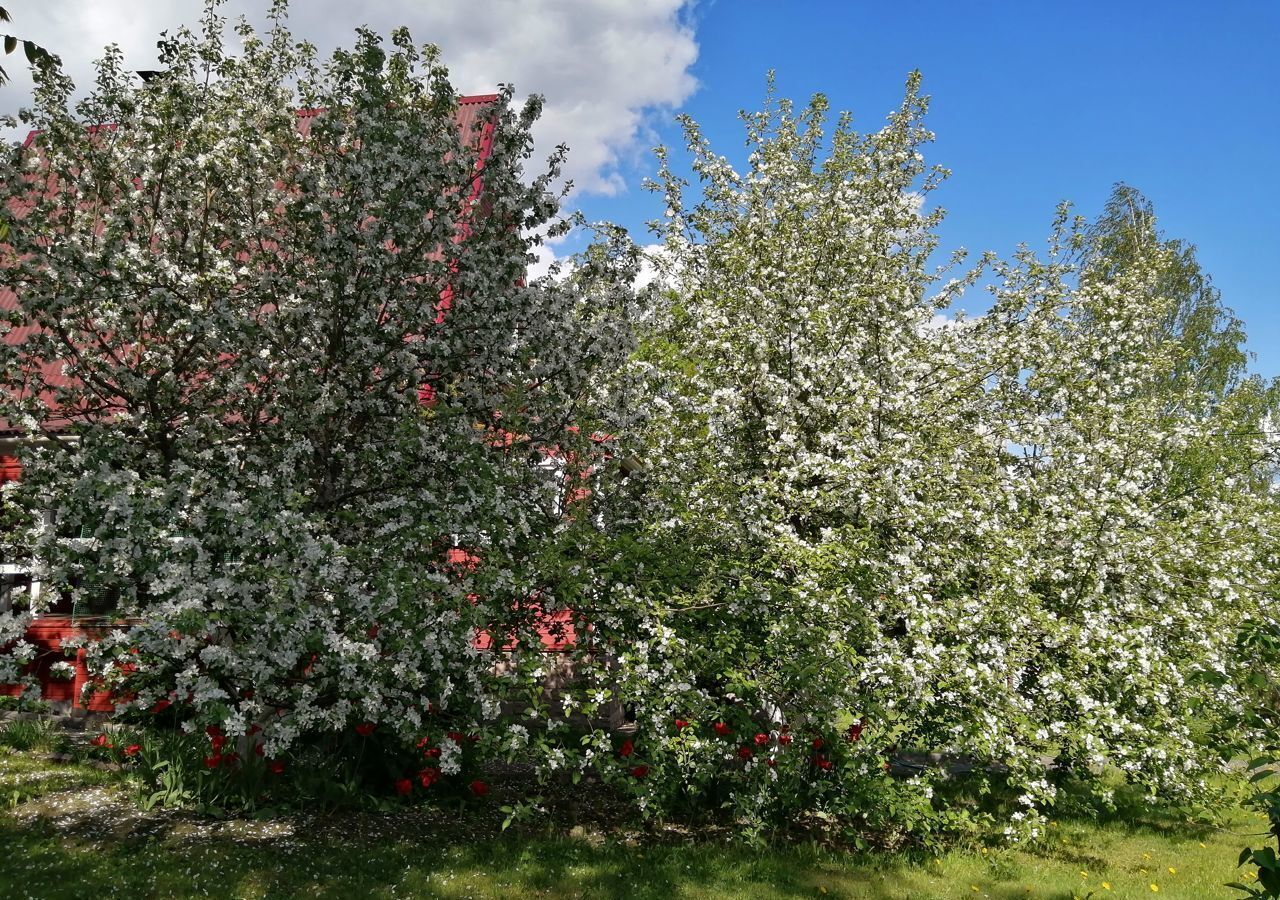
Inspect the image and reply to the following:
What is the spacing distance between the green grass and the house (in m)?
1.06

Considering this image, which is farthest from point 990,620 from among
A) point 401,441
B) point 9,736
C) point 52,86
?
point 9,736

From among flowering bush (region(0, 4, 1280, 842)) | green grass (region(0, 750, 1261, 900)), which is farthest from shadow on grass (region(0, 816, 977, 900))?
flowering bush (region(0, 4, 1280, 842))

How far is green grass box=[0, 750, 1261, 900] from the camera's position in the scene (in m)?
5.79

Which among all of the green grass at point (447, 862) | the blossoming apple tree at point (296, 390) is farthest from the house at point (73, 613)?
the green grass at point (447, 862)

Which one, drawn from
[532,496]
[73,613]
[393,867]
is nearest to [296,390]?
[532,496]

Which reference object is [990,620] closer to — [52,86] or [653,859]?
[653,859]

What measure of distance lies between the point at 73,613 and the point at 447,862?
5672mm

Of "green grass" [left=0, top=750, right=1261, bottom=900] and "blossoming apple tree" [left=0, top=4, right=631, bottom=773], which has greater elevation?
"blossoming apple tree" [left=0, top=4, right=631, bottom=773]

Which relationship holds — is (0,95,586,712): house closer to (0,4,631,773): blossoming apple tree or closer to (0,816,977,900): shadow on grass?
(0,4,631,773): blossoming apple tree

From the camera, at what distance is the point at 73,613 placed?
9.12 metres

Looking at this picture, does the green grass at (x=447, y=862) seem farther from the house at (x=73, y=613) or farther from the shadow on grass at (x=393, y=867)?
the house at (x=73, y=613)

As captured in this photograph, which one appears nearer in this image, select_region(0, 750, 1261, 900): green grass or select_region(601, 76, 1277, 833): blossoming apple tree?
select_region(0, 750, 1261, 900): green grass

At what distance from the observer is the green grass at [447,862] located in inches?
228

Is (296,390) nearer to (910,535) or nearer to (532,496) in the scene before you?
(532,496)
